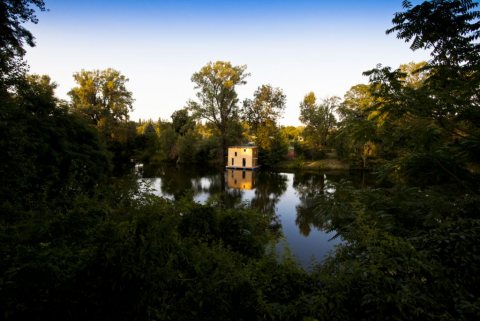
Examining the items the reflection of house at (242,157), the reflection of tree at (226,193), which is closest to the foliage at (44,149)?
the reflection of tree at (226,193)

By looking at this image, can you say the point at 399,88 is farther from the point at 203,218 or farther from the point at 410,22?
the point at 203,218

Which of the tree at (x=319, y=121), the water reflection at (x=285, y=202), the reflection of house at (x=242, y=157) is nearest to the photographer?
the water reflection at (x=285, y=202)

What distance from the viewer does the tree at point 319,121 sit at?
45350 millimetres

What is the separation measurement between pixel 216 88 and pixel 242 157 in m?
12.2

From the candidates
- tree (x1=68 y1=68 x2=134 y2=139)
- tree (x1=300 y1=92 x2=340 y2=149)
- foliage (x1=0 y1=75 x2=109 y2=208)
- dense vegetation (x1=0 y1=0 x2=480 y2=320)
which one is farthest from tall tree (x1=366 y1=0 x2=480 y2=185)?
tree (x1=300 y1=92 x2=340 y2=149)

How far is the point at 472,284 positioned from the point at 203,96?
40.3 meters

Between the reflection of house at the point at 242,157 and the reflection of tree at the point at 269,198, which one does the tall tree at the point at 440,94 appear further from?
the reflection of house at the point at 242,157

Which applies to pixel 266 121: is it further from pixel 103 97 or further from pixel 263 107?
pixel 103 97

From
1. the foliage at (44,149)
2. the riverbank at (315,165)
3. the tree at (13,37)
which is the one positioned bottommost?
the riverbank at (315,165)

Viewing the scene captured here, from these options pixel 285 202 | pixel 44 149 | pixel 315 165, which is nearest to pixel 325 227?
pixel 44 149

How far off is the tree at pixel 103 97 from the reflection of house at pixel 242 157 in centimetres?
1653

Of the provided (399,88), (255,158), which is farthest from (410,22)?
(255,158)

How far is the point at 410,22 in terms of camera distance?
5.06 meters

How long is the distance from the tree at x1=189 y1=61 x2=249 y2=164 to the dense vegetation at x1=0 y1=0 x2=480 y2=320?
3144cm
